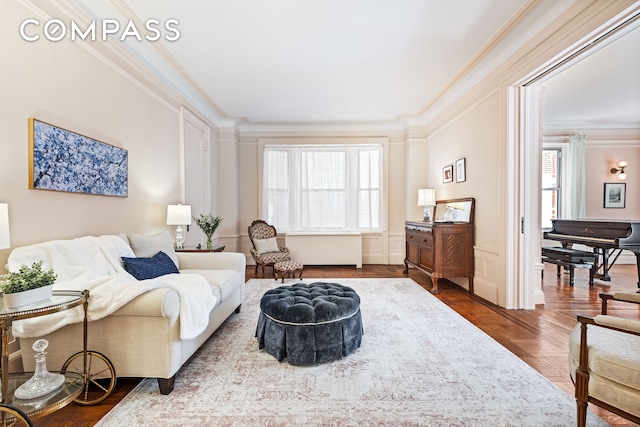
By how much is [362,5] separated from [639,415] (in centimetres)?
322

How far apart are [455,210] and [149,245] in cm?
426

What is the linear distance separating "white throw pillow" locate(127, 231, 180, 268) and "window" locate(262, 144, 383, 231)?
10.5 feet

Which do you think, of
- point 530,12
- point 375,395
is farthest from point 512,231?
point 375,395

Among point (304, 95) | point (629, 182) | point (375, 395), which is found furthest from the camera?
point (629, 182)

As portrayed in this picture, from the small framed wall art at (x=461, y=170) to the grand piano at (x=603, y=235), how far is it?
2083 millimetres

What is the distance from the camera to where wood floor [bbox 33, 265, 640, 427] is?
1740mm

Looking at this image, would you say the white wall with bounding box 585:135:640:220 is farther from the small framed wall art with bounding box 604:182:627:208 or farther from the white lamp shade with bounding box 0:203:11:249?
the white lamp shade with bounding box 0:203:11:249

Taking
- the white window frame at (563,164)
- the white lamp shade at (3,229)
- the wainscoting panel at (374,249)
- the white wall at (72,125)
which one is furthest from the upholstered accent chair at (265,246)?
the white window frame at (563,164)

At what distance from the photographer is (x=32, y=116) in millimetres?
2127

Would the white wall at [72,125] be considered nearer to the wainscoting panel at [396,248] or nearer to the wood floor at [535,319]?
the wood floor at [535,319]

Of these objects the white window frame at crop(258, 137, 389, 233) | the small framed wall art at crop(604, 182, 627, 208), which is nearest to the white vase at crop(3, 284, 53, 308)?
the white window frame at crop(258, 137, 389, 233)

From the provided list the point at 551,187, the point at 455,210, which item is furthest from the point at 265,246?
the point at 551,187

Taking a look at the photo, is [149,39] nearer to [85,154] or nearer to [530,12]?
[85,154]

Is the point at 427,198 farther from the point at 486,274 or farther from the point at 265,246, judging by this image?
the point at 265,246
